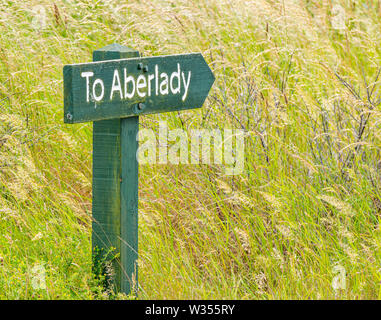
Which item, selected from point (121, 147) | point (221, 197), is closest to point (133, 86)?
point (121, 147)

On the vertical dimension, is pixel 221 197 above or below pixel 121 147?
below

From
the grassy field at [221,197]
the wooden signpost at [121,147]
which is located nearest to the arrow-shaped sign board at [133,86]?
the wooden signpost at [121,147]

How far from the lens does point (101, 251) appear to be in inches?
93.3

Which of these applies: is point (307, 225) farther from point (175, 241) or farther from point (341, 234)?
point (175, 241)

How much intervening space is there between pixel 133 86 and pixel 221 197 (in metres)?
0.95

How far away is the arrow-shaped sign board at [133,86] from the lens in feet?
6.84

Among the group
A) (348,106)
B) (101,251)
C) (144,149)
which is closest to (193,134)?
(144,149)

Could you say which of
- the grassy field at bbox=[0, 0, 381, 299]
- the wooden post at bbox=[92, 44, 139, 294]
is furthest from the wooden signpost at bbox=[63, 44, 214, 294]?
the grassy field at bbox=[0, 0, 381, 299]

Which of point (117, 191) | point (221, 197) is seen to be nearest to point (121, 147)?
point (117, 191)

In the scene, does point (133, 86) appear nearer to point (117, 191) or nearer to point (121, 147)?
point (121, 147)

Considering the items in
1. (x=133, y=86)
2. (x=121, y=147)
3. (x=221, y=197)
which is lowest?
(x=221, y=197)

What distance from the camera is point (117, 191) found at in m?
2.31

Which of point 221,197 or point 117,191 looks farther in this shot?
point 221,197

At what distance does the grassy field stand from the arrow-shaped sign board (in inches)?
18.3
